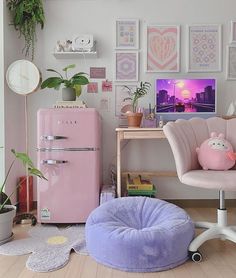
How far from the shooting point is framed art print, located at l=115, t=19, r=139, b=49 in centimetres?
307

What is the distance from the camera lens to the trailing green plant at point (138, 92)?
117 inches

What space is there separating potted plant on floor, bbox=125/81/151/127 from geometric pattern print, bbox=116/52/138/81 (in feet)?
0.43

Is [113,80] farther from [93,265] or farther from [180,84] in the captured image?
[93,265]

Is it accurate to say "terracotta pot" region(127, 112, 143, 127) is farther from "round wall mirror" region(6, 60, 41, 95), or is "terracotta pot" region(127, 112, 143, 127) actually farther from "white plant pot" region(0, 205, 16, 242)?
"white plant pot" region(0, 205, 16, 242)

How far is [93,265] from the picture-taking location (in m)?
1.72

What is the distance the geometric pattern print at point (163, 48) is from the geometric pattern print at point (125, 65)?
0.15m

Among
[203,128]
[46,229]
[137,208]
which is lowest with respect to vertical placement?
[46,229]

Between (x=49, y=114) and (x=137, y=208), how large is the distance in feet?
3.44

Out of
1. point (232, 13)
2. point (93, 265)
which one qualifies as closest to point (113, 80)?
point (232, 13)

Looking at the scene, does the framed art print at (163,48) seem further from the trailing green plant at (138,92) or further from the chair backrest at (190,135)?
the chair backrest at (190,135)

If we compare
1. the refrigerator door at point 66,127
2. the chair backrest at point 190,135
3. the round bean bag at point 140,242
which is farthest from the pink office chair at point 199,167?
the refrigerator door at point 66,127

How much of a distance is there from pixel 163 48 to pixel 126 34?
406mm

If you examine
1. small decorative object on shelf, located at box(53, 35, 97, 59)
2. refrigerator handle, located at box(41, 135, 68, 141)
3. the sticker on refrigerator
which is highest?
small decorative object on shelf, located at box(53, 35, 97, 59)

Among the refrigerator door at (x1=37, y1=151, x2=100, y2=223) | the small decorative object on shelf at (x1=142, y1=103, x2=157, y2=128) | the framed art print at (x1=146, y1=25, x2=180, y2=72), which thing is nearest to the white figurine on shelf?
the framed art print at (x1=146, y1=25, x2=180, y2=72)
